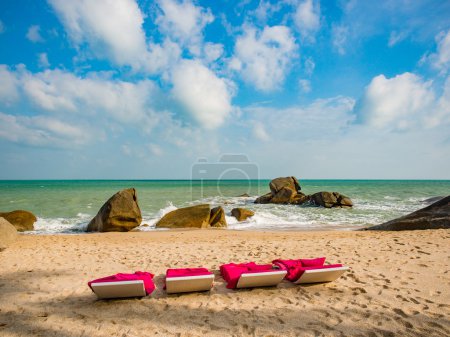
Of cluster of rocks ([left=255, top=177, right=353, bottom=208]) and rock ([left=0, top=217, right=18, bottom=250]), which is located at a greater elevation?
cluster of rocks ([left=255, top=177, right=353, bottom=208])

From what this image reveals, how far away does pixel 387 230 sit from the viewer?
1324cm

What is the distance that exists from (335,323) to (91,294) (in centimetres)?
468

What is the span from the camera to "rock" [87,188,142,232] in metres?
15.2

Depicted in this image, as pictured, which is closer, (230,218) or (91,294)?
(91,294)

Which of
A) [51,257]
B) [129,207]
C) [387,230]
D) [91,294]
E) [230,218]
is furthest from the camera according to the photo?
[230,218]

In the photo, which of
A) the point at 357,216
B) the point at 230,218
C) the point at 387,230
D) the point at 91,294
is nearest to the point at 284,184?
the point at 357,216

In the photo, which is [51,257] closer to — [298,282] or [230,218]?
[298,282]

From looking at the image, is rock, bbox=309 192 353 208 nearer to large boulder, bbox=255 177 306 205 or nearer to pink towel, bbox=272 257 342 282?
large boulder, bbox=255 177 306 205

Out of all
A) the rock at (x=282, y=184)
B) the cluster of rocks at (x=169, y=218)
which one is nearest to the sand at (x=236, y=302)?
the cluster of rocks at (x=169, y=218)

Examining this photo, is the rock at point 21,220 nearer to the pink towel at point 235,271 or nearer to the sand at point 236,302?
the sand at point 236,302

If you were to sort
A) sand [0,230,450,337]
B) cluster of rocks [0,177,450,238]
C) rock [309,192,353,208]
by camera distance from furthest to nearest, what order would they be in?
1. rock [309,192,353,208]
2. cluster of rocks [0,177,450,238]
3. sand [0,230,450,337]

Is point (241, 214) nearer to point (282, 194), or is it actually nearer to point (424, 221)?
point (424, 221)

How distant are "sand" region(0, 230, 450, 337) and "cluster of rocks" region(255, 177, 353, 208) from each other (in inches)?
721

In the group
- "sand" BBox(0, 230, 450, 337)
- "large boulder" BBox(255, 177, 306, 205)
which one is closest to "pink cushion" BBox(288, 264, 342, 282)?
"sand" BBox(0, 230, 450, 337)
